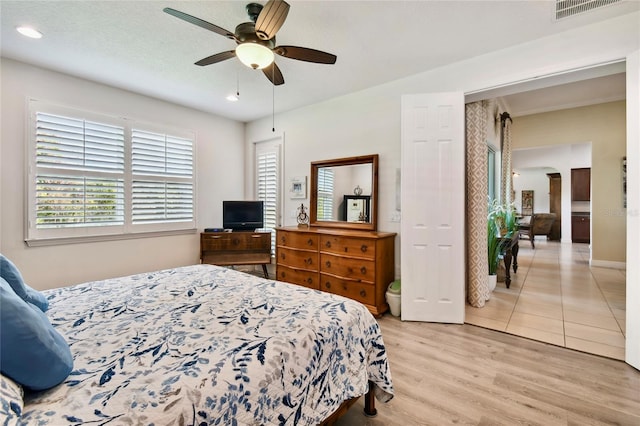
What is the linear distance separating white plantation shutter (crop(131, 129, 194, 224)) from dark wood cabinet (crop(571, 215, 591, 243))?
10438 mm

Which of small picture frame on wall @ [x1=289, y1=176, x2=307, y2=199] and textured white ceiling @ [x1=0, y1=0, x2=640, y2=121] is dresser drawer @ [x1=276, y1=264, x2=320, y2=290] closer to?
small picture frame on wall @ [x1=289, y1=176, x2=307, y2=199]

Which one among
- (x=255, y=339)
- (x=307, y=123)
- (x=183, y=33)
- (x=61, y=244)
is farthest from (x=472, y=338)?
(x=61, y=244)

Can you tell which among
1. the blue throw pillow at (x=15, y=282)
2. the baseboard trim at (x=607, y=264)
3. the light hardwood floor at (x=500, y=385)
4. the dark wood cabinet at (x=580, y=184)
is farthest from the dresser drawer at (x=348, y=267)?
the dark wood cabinet at (x=580, y=184)

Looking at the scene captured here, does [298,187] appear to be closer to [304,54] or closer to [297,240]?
[297,240]

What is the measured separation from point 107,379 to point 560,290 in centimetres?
515

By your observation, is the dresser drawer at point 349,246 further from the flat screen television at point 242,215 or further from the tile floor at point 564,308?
the flat screen television at point 242,215

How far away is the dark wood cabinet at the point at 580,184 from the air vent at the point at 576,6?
8133mm

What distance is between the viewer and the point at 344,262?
10.8 feet

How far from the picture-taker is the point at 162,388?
899 millimetres

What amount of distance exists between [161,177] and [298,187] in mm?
2003

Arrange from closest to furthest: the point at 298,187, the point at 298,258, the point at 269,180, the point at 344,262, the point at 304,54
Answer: the point at 304,54
the point at 344,262
the point at 298,258
the point at 298,187
the point at 269,180

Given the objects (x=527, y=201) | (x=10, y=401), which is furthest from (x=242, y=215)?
(x=527, y=201)

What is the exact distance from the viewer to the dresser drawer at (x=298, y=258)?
3.58 metres

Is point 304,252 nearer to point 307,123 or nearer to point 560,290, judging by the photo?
point 307,123
